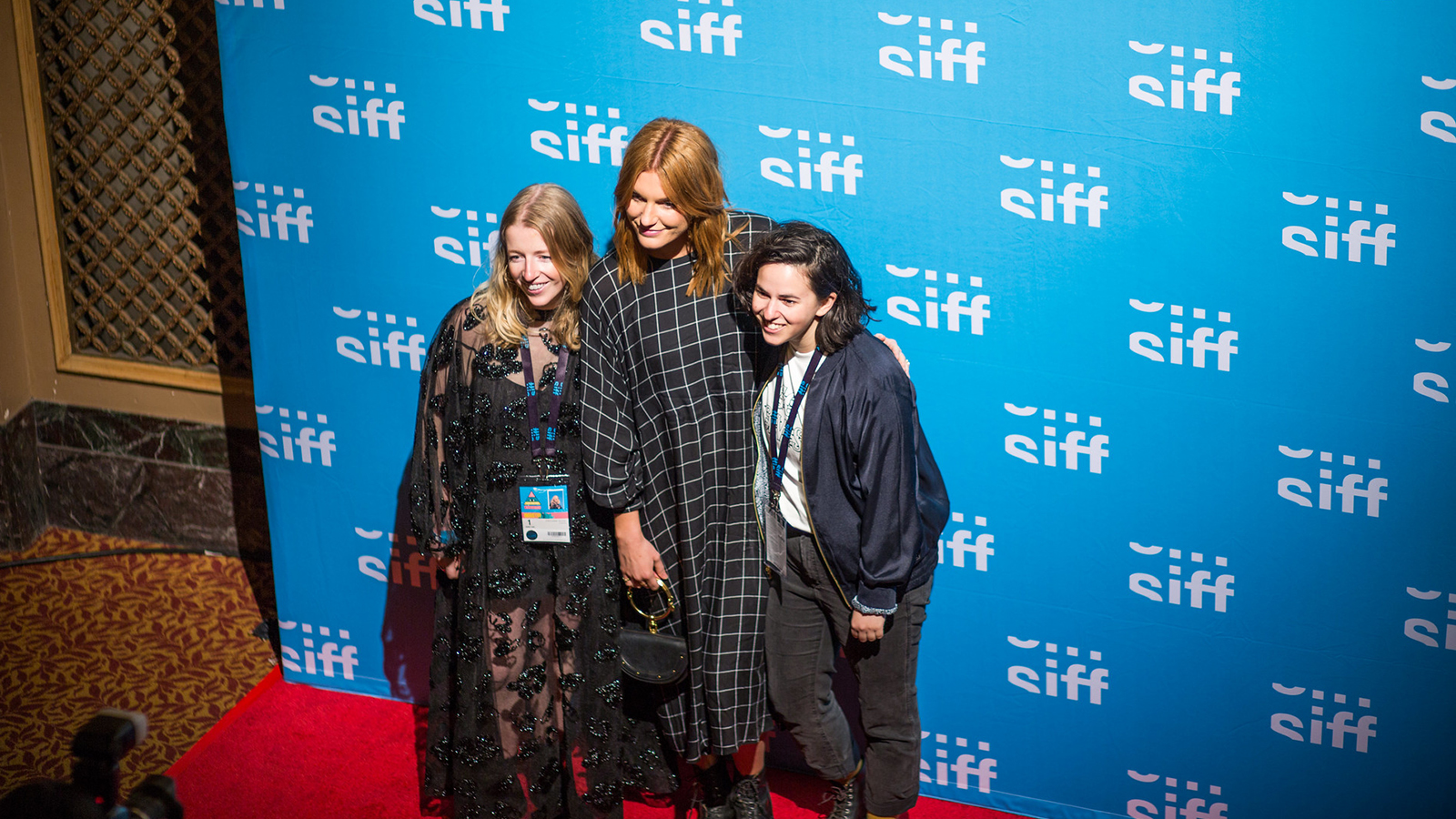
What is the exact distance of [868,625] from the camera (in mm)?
2902

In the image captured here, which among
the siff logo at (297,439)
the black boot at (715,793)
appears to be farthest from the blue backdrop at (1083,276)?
the black boot at (715,793)

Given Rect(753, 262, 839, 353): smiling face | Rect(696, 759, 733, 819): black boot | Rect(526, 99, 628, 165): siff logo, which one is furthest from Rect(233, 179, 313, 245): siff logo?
Rect(696, 759, 733, 819): black boot

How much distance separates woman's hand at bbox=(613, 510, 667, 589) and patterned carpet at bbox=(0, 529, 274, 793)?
1.70 m

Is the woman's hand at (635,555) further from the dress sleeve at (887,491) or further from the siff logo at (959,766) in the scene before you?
the siff logo at (959,766)

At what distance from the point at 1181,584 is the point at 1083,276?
2.80 feet

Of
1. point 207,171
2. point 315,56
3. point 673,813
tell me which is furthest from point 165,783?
point 207,171

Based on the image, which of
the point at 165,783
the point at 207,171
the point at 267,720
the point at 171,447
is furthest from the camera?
the point at 171,447

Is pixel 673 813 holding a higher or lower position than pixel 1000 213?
lower

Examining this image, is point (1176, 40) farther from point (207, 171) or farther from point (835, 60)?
point (207, 171)

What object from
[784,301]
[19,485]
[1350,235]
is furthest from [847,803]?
[19,485]

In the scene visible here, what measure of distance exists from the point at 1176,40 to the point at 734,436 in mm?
1347

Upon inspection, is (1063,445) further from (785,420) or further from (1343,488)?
(785,420)

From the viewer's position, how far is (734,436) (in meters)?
3.00

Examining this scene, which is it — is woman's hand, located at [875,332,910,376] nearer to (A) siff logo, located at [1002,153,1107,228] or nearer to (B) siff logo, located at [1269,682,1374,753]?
(A) siff logo, located at [1002,153,1107,228]
